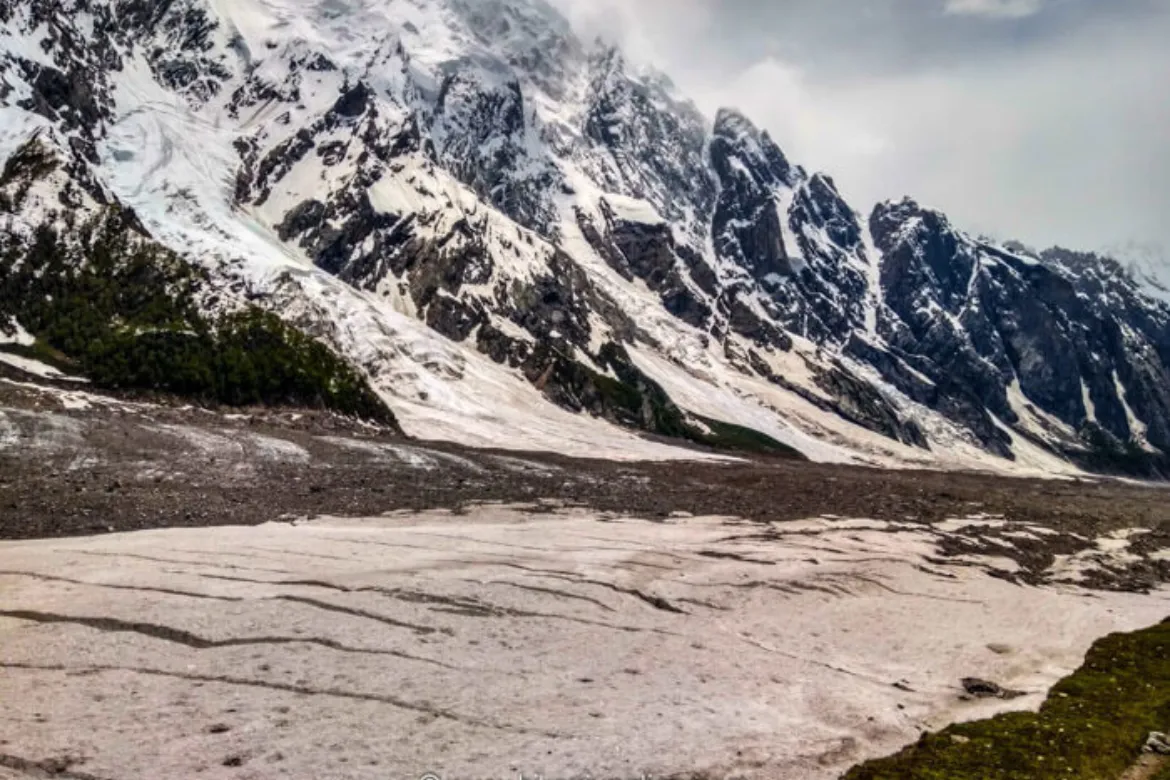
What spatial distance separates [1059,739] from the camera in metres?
22.2

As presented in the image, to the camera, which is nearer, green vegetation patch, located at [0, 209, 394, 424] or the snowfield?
the snowfield

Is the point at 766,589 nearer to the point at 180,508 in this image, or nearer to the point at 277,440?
the point at 180,508

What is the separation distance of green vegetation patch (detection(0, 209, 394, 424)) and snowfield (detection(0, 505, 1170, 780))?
95.0 metres

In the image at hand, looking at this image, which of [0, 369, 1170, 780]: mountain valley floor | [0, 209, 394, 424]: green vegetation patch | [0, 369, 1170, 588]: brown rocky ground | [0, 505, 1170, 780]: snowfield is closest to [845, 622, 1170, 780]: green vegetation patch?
[0, 369, 1170, 780]: mountain valley floor

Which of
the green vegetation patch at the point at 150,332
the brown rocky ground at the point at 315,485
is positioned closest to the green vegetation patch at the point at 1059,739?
the brown rocky ground at the point at 315,485

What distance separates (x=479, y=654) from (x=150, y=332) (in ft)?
421

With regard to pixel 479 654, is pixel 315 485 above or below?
below

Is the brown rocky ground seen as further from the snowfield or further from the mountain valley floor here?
the snowfield

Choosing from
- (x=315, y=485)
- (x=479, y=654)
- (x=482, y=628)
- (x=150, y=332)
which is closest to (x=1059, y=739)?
(x=479, y=654)

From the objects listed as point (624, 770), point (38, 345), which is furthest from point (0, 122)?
point (624, 770)

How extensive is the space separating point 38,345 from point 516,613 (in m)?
129

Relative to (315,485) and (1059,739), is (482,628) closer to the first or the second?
(1059,739)

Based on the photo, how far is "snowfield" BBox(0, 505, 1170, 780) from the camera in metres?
17.8

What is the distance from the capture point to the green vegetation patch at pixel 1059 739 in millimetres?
19609
